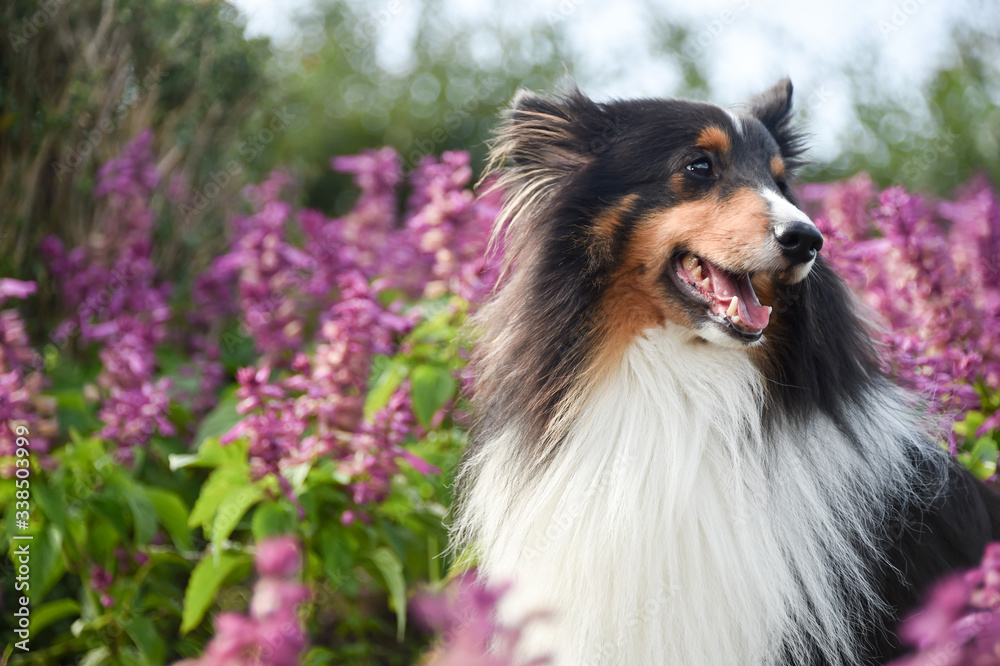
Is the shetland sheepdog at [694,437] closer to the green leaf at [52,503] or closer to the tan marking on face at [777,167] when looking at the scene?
the tan marking on face at [777,167]

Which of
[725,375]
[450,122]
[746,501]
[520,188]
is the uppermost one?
[450,122]

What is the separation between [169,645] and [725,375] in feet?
9.06

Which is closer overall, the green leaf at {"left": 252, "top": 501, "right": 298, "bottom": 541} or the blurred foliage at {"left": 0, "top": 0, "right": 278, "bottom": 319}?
the green leaf at {"left": 252, "top": 501, "right": 298, "bottom": 541}

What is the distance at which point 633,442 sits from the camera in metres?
2.25

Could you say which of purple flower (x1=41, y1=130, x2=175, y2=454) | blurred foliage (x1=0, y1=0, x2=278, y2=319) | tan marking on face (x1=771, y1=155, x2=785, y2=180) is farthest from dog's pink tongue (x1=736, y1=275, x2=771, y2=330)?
blurred foliage (x1=0, y1=0, x2=278, y2=319)

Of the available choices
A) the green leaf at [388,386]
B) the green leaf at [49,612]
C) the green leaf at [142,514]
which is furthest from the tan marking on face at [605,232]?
the green leaf at [49,612]

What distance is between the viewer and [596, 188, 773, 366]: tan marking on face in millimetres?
2271

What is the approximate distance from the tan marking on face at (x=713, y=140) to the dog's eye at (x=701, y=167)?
1.5 inches

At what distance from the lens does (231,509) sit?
2674 millimetres

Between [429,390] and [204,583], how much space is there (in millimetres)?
Answer: 1137

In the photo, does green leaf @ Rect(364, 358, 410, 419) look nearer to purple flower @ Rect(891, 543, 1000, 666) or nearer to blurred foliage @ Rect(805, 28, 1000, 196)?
purple flower @ Rect(891, 543, 1000, 666)

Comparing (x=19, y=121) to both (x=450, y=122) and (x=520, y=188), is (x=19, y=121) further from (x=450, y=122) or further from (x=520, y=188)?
(x=450, y=122)

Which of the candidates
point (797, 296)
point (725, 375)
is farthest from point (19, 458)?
point (797, 296)

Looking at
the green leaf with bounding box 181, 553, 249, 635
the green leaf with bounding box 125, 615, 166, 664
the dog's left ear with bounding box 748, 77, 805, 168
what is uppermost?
the dog's left ear with bounding box 748, 77, 805, 168
